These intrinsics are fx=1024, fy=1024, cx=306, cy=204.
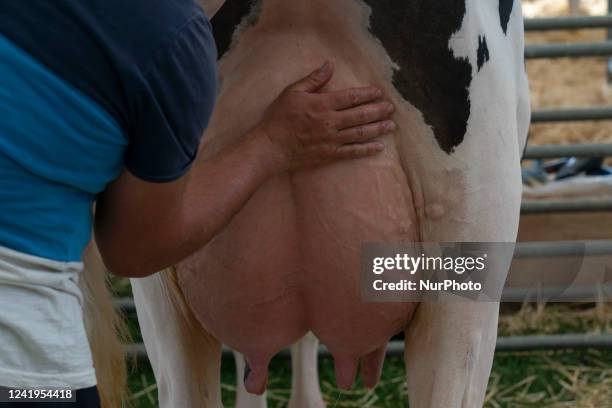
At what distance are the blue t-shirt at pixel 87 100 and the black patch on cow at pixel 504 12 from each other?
2.20 feet

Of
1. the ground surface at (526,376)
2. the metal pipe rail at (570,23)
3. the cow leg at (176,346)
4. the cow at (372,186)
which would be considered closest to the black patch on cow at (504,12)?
the cow at (372,186)

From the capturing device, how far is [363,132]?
1.39m

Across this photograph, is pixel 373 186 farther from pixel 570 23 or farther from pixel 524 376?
pixel 570 23

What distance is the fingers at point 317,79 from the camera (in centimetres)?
138

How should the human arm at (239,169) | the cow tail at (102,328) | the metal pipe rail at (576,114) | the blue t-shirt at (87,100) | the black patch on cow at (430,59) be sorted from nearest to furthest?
the blue t-shirt at (87,100)
the human arm at (239,169)
the cow tail at (102,328)
the black patch on cow at (430,59)
the metal pipe rail at (576,114)

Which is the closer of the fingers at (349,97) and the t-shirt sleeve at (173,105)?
the t-shirt sleeve at (173,105)

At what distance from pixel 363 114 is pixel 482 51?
0.19 m

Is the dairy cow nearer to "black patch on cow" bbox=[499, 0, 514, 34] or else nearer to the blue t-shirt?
"black patch on cow" bbox=[499, 0, 514, 34]

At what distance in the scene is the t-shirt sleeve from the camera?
2.97ft

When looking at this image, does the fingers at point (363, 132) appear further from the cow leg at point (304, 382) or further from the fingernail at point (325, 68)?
the cow leg at point (304, 382)

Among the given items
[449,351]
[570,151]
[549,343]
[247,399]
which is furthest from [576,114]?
[449,351]

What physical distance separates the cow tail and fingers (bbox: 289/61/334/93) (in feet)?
1.18

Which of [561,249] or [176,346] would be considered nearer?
[176,346]

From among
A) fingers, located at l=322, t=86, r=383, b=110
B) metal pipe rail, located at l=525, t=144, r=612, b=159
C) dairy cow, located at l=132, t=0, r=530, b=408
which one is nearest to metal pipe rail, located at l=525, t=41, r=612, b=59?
metal pipe rail, located at l=525, t=144, r=612, b=159
